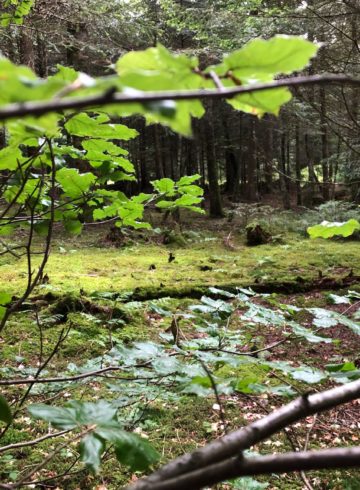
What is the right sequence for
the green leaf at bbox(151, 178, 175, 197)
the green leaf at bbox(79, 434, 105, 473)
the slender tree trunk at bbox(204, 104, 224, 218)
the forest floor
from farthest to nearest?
1. the slender tree trunk at bbox(204, 104, 224, 218)
2. the forest floor
3. the green leaf at bbox(151, 178, 175, 197)
4. the green leaf at bbox(79, 434, 105, 473)

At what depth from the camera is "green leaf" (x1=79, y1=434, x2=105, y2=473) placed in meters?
0.65

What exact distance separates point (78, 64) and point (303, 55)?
36.6ft

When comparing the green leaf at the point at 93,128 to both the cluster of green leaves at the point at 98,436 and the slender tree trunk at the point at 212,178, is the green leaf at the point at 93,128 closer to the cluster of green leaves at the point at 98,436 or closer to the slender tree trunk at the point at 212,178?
the cluster of green leaves at the point at 98,436

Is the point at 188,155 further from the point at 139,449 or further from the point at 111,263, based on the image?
the point at 139,449

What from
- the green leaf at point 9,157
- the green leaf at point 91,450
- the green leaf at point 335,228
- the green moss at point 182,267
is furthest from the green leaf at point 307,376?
the green moss at point 182,267

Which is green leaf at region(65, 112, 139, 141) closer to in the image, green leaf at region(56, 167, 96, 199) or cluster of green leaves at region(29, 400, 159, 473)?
green leaf at region(56, 167, 96, 199)

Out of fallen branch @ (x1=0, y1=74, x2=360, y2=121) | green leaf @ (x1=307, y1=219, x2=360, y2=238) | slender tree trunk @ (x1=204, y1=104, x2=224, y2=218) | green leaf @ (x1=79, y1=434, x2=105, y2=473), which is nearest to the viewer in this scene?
fallen branch @ (x1=0, y1=74, x2=360, y2=121)

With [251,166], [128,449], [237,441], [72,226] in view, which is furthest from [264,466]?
[251,166]

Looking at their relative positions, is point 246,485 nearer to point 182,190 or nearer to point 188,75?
point 182,190

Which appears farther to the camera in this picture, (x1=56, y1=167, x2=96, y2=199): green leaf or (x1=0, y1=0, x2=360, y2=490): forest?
(x1=56, y1=167, x2=96, y2=199): green leaf

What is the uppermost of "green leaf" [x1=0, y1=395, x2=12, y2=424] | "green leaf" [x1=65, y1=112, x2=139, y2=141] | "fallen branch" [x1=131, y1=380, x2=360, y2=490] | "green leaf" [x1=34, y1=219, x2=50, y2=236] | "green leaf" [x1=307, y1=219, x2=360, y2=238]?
"green leaf" [x1=65, y1=112, x2=139, y2=141]

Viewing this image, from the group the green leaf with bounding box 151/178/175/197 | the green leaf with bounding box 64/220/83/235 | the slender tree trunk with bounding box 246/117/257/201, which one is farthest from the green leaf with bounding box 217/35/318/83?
the slender tree trunk with bounding box 246/117/257/201

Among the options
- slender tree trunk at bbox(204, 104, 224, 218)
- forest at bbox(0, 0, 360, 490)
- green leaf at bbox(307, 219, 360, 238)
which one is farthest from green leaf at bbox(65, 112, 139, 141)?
slender tree trunk at bbox(204, 104, 224, 218)

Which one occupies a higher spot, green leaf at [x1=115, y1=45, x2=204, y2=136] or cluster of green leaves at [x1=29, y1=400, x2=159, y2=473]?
green leaf at [x1=115, y1=45, x2=204, y2=136]
